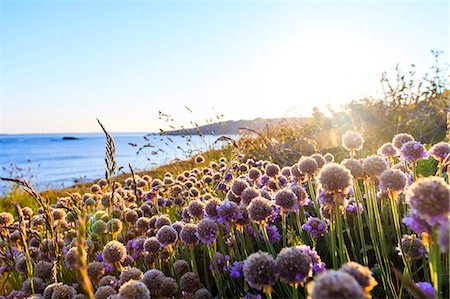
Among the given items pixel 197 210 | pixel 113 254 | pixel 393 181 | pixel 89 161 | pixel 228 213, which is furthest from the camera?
pixel 89 161

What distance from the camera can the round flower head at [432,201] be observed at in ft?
3.27

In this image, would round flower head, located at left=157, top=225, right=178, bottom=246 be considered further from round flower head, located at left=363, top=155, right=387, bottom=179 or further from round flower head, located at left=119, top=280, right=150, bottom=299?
round flower head, located at left=363, top=155, right=387, bottom=179

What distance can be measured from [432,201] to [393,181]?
0.84m

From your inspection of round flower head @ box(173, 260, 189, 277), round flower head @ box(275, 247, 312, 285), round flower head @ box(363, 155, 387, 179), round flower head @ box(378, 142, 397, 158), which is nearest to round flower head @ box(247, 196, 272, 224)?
round flower head @ box(363, 155, 387, 179)

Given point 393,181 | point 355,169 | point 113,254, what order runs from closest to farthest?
point 393,181, point 355,169, point 113,254

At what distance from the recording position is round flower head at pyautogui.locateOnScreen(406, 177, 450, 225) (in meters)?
1.00

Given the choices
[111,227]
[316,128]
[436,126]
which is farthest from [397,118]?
[111,227]

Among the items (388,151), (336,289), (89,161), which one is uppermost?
(388,151)

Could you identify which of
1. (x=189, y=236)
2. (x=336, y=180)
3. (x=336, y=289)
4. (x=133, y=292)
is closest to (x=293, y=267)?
(x=336, y=289)

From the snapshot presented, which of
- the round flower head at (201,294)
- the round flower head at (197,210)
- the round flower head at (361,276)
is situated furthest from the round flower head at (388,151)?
the round flower head at (361,276)

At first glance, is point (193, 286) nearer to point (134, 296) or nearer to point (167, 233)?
point (167, 233)

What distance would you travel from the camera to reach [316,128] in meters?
9.16

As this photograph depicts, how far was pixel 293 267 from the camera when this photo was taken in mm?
1172

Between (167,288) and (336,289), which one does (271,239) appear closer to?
(167,288)
